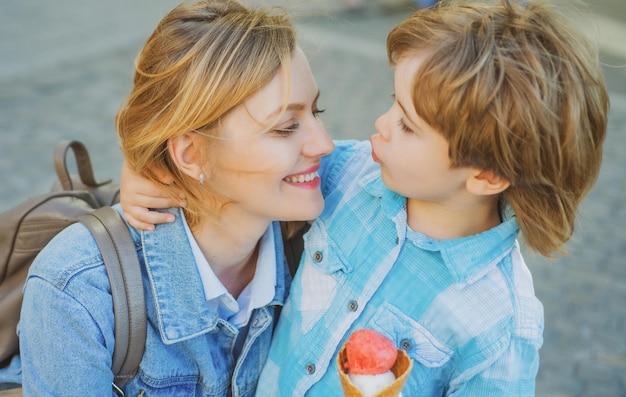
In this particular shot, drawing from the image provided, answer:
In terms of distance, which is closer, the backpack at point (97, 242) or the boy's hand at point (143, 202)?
the backpack at point (97, 242)

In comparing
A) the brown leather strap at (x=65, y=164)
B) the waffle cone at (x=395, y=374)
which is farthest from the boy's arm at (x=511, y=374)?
the brown leather strap at (x=65, y=164)

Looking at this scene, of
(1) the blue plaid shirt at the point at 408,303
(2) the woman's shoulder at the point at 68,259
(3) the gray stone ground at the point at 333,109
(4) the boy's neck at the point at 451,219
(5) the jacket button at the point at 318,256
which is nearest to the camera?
(1) the blue plaid shirt at the point at 408,303

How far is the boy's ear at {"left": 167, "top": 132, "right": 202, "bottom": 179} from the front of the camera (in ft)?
8.16

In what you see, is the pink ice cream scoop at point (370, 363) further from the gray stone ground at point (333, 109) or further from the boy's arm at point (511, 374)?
the gray stone ground at point (333, 109)

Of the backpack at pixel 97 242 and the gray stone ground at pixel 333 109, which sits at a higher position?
the backpack at pixel 97 242

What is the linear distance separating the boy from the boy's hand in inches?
20.8

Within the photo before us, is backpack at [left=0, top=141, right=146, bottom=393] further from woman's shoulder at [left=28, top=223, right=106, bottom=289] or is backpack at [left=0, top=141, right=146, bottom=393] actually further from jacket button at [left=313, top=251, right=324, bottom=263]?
jacket button at [left=313, top=251, right=324, bottom=263]

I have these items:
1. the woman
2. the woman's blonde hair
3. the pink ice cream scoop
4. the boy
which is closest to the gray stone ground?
the woman's blonde hair

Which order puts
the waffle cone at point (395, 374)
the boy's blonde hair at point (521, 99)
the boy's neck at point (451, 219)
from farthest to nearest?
the boy's neck at point (451, 219) < the boy's blonde hair at point (521, 99) < the waffle cone at point (395, 374)

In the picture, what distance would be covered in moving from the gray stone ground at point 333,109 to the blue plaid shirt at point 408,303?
74 cm

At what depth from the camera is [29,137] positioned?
6219mm

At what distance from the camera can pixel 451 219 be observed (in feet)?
7.85

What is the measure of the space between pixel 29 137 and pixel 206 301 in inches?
168

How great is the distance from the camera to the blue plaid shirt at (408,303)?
2.17m
